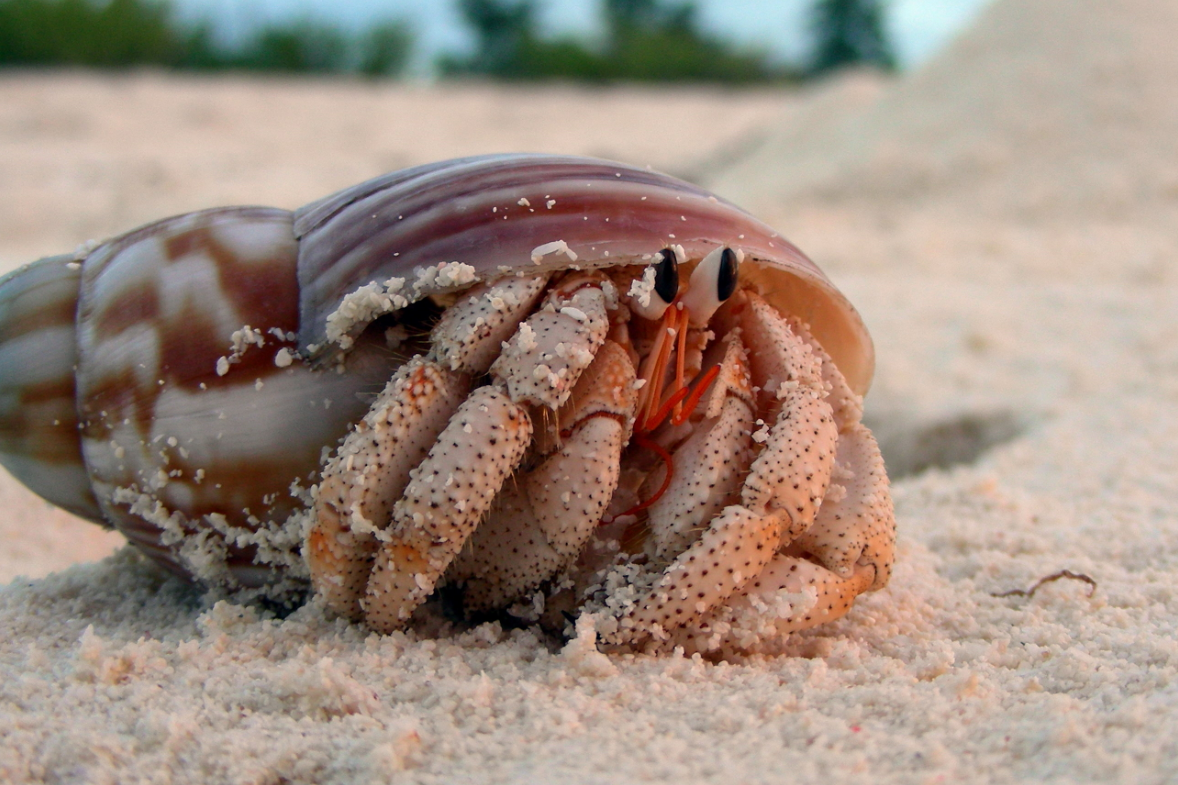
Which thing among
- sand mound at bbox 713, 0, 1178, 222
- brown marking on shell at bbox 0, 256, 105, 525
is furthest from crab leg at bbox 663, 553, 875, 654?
sand mound at bbox 713, 0, 1178, 222

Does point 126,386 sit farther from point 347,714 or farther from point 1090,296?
point 1090,296

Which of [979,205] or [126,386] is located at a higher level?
[979,205]

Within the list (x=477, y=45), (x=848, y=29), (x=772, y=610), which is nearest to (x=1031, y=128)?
(x=772, y=610)

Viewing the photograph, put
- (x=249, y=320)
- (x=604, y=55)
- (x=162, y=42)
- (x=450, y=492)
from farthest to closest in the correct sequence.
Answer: (x=604, y=55)
(x=162, y=42)
(x=249, y=320)
(x=450, y=492)

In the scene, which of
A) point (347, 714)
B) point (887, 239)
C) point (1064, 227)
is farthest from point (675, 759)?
point (1064, 227)

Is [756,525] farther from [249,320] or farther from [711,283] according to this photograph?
[249,320]

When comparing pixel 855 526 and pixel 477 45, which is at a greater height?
pixel 477 45

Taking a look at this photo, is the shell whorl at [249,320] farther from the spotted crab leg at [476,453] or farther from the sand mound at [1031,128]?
the sand mound at [1031,128]
